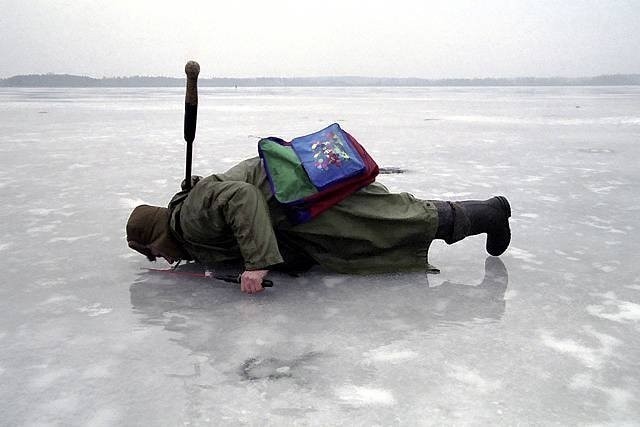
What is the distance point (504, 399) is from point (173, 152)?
7130 mm

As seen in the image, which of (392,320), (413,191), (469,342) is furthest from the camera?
(413,191)

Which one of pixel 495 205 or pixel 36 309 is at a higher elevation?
pixel 495 205

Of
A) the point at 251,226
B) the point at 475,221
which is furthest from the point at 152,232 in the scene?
the point at 475,221

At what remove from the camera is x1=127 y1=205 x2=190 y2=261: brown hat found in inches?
120

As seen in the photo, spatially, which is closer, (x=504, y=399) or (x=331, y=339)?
(x=504, y=399)

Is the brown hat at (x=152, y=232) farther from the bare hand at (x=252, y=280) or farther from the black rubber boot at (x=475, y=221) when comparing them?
the black rubber boot at (x=475, y=221)

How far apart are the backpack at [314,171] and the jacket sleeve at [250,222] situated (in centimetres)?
15

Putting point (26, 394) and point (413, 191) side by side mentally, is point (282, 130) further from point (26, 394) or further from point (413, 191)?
point (26, 394)

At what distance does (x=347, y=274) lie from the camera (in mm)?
3188

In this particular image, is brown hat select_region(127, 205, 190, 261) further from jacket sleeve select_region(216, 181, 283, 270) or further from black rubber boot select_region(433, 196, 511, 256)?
black rubber boot select_region(433, 196, 511, 256)

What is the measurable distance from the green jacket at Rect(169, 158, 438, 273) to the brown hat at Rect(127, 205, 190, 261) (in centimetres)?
6

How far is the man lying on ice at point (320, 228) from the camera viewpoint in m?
2.87

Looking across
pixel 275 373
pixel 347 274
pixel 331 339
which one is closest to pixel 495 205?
pixel 347 274

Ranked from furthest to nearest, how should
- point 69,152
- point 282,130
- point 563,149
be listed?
1. point 282,130
2. point 563,149
3. point 69,152
